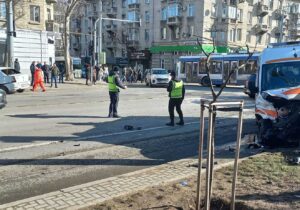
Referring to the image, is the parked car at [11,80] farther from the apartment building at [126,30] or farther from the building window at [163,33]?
the building window at [163,33]

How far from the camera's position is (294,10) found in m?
66.6

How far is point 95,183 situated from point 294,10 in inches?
2721

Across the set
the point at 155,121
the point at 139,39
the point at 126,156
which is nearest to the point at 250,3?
the point at 139,39

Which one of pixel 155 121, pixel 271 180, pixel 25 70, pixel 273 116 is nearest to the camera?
pixel 271 180

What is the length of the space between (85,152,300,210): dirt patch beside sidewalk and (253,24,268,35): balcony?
55.8m

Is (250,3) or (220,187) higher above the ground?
(250,3)

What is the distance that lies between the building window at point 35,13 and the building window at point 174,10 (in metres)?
24.3

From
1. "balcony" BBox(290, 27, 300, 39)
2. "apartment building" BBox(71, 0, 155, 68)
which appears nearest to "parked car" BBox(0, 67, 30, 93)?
"apartment building" BBox(71, 0, 155, 68)

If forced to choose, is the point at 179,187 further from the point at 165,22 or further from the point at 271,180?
the point at 165,22

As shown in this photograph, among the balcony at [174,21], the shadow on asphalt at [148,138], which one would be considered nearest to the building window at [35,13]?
the balcony at [174,21]

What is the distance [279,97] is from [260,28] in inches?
2125

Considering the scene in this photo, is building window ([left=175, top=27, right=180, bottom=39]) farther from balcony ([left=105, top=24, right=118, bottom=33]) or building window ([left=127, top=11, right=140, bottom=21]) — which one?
balcony ([left=105, top=24, right=118, bottom=33])

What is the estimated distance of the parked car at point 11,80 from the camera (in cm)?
2109

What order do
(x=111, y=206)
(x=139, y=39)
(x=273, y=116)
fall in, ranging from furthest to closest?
(x=139, y=39) → (x=273, y=116) → (x=111, y=206)
